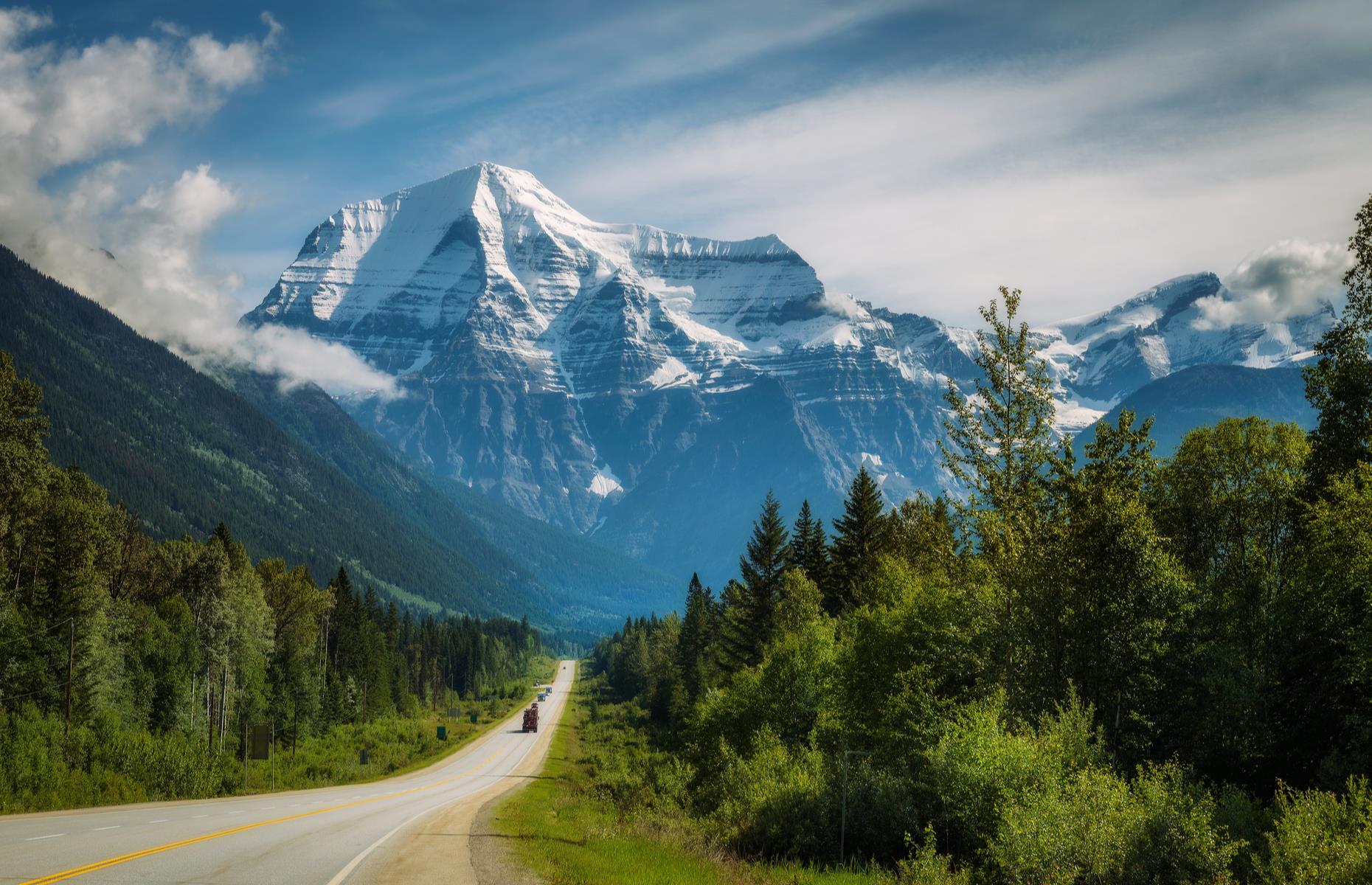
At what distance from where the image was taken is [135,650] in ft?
213

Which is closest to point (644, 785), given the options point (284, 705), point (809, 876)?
point (809, 876)

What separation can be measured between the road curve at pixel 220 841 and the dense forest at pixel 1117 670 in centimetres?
1089

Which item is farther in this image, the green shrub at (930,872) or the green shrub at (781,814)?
the green shrub at (781,814)

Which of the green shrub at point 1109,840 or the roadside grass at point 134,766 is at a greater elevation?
the green shrub at point 1109,840

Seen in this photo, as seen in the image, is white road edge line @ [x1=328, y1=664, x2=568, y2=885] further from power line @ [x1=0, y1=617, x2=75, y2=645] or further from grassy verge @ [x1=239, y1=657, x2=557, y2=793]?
grassy verge @ [x1=239, y1=657, x2=557, y2=793]

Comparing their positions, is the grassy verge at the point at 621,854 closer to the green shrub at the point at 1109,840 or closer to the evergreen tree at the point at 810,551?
the green shrub at the point at 1109,840

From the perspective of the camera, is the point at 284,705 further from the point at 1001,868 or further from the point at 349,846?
the point at 1001,868

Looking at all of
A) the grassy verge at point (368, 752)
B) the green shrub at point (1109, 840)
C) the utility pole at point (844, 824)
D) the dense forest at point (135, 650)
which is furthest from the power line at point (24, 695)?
the green shrub at point (1109, 840)

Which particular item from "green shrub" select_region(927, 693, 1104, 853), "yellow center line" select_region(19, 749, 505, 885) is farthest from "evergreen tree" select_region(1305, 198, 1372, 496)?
"yellow center line" select_region(19, 749, 505, 885)

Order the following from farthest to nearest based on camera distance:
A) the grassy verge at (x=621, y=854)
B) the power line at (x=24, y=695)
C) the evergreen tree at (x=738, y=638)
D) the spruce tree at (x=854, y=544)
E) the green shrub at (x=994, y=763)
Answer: the evergreen tree at (x=738, y=638) < the spruce tree at (x=854, y=544) < the power line at (x=24, y=695) < the green shrub at (x=994, y=763) < the grassy verge at (x=621, y=854)

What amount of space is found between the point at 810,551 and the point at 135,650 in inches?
1908

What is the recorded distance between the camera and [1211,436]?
37.4 metres

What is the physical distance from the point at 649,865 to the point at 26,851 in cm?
1229

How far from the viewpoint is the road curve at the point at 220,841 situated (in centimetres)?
1642
